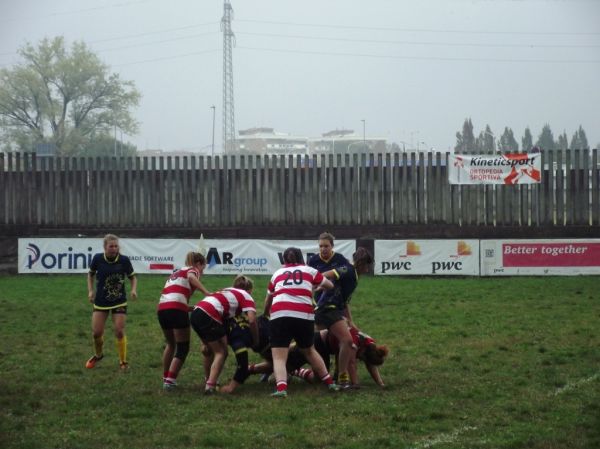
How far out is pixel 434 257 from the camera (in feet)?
94.0

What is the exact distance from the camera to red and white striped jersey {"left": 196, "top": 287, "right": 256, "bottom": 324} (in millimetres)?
11406

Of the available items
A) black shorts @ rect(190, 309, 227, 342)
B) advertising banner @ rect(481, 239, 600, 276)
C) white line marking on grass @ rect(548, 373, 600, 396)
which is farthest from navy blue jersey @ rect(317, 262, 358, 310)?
advertising banner @ rect(481, 239, 600, 276)

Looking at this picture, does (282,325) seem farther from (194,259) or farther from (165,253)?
(165,253)

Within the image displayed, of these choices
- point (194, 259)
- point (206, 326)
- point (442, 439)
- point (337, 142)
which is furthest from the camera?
point (337, 142)

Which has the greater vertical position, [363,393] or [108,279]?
[108,279]

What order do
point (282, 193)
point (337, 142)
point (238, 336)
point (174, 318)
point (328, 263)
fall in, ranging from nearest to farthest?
point (238, 336)
point (174, 318)
point (328, 263)
point (282, 193)
point (337, 142)

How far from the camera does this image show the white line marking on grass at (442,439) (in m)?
8.52

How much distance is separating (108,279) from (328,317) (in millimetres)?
3605

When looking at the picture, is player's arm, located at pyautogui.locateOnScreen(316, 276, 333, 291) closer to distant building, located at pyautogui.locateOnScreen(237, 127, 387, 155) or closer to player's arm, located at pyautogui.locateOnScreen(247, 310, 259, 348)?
player's arm, located at pyautogui.locateOnScreen(247, 310, 259, 348)

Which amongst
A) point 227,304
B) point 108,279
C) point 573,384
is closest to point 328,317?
point 227,304

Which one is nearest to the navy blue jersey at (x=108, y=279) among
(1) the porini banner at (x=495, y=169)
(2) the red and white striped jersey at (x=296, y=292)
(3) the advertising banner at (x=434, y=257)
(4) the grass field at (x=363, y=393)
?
(4) the grass field at (x=363, y=393)

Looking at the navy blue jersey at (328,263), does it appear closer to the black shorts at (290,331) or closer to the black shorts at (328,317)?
the black shorts at (328,317)

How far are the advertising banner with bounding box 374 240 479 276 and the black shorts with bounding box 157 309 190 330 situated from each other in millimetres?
17378

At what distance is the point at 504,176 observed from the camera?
3175 cm
